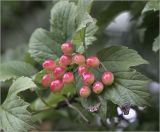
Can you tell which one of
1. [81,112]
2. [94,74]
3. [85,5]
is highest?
[85,5]

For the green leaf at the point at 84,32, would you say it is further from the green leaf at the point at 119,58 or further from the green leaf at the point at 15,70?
the green leaf at the point at 15,70

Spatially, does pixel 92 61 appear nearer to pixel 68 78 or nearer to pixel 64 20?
pixel 68 78

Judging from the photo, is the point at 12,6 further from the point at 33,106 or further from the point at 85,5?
the point at 85,5

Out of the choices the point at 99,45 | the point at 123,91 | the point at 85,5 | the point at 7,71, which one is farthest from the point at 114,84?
the point at 99,45

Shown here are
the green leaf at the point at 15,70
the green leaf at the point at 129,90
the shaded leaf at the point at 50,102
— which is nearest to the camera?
the green leaf at the point at 129,90

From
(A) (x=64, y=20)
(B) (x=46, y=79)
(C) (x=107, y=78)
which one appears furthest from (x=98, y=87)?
(A) (x=64, y=20)

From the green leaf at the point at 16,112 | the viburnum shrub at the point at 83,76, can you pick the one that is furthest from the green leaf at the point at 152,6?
the green leaf at the point at 16,112

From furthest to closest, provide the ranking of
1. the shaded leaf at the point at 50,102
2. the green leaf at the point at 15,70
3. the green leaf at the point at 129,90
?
the shaded leaf at the point at 50,102 → the green leaf at the point at 15,70 → the green leaf at the point at 129,90
